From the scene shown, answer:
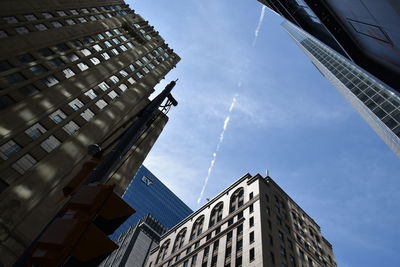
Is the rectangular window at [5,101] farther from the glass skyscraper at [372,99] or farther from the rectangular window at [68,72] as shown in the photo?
the glass skyscraper at [372,99]

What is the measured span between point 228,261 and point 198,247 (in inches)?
402

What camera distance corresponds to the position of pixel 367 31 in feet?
54.9

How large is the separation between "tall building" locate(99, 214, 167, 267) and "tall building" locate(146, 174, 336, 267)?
39.4 metres

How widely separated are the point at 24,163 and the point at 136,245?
88.9 meters

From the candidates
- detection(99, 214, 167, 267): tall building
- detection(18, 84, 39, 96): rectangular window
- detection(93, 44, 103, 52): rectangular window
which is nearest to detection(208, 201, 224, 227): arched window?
detection(93, 44, 103, 52): rectangular window

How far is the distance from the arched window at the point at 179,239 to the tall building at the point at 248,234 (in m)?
0.10

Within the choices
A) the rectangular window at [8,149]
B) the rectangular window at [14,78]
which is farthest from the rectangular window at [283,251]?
the rectangular window at [14,78]

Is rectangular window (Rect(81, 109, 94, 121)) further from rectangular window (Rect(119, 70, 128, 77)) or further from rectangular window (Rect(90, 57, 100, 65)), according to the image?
rectangular window (Rect(119, 70, 128, 77))

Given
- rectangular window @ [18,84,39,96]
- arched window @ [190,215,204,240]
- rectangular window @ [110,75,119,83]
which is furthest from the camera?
arched window @ [190,215,204,240]

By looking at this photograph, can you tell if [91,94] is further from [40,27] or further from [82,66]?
[40,27]

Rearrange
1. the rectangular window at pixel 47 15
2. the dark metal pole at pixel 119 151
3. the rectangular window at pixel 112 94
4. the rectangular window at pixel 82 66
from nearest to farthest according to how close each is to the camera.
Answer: the dark metal pole at pixel 119 151, the rectangular window at pixel 82 66, the rectangular window at pixel 47 15, the rectangular window at pixel 112 94

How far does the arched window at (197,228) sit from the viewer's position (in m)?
58.2

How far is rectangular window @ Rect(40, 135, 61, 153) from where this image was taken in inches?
1079

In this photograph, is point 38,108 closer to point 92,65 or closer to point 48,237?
point 92,65
